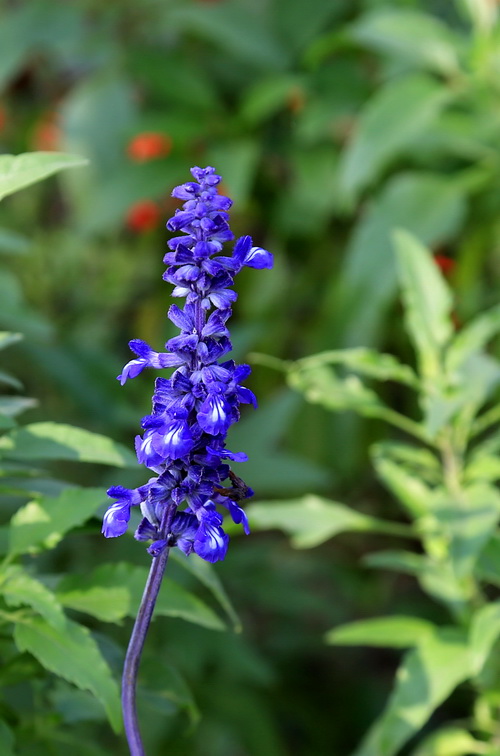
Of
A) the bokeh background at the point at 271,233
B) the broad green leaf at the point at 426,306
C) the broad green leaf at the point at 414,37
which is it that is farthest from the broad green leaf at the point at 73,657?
the broad green leaf at the point at 414,37

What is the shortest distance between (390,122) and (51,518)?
1408 mm

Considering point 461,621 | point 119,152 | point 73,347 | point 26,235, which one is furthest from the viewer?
point 119,152

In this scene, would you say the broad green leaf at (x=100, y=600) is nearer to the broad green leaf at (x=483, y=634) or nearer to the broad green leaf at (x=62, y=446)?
the broad green leaf at (x=62, y=446)

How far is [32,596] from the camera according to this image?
2.96ft

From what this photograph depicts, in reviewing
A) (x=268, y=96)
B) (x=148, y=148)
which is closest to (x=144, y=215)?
(x=148, y=148)

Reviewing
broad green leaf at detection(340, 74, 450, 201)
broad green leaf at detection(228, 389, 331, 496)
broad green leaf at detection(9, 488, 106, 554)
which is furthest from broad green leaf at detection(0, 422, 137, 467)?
broad green leaf at detection(340, 74, 450, 201)

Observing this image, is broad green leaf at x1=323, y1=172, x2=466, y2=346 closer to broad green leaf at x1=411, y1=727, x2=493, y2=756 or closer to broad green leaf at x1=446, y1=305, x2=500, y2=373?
broad green leaf at x1=446, y1=305, x2=500, y2=373

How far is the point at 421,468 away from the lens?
1.63 metres

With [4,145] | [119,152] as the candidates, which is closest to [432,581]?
[119,152]

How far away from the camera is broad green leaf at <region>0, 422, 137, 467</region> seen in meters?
0.99

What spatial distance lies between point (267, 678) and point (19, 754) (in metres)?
0.95

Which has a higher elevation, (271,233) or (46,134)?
(46,134)

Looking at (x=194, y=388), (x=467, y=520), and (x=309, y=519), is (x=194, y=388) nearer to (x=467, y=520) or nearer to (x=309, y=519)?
(x=467, y=520)

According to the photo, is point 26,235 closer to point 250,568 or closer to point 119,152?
point 119,152
